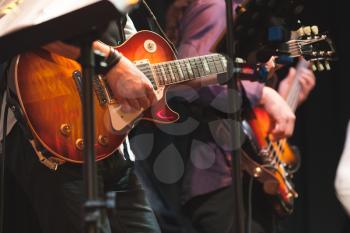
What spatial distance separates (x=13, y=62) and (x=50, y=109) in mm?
177

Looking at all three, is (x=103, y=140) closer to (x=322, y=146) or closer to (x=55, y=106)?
(x=55, y=106)

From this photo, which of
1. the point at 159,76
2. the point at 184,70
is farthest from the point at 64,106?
the point at 184,70

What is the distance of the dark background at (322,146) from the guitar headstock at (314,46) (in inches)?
65.0

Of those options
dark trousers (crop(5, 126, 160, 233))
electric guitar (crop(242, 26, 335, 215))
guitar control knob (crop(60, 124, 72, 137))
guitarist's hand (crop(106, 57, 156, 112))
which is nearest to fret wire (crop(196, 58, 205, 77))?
guitarist's hand (crop(106, 57, 156, 112))

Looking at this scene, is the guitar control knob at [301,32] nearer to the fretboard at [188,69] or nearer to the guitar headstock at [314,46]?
the guitar headstock at [314,46]

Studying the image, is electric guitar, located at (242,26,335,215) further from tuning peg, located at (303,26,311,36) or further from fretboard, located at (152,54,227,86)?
tuning peg, located at (303,26,311,36)

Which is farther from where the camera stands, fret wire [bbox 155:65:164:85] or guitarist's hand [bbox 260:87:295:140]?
guitarist's hand [bbox 260:87:295:140]

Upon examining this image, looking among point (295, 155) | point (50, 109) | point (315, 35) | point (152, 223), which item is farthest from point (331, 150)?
point (50, 109)

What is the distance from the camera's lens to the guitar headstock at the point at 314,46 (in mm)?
2002

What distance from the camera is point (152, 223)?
1955 millimetres

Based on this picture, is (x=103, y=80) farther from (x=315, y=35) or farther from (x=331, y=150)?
(x=331, y=150)

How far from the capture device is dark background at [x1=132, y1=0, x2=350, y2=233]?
12.0 ft

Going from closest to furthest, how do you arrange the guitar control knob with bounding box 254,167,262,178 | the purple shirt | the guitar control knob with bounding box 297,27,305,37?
the guitar control knob with bounding box 297,27,305,37
the purple shirt
the guitar control knob with bounding box 254,167,262,178

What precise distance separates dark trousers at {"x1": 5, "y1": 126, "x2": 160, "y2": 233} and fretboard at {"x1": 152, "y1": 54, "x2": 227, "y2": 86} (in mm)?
322
